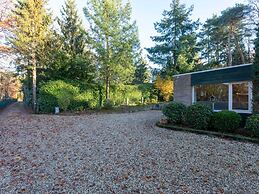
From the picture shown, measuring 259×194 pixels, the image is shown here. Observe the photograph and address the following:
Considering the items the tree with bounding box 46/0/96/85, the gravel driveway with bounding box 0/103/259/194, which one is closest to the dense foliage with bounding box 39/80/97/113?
the tree with bounding box 46/0/96/85

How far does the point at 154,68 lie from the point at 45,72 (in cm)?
1258

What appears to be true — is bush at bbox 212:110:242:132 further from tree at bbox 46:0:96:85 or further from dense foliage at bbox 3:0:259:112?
tree at bbox 46:0:96:85

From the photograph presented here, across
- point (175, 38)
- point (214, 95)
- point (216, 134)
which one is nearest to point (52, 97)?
point (214, 95)

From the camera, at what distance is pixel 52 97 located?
14898 millimetres

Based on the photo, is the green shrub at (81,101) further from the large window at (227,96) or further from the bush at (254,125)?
the bush at (254,125)

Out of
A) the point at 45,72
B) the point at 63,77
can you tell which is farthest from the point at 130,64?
the point at 45,72

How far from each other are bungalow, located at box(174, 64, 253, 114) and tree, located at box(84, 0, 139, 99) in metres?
5.80

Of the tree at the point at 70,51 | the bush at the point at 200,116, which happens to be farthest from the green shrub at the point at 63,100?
the bush at the point at 200,116

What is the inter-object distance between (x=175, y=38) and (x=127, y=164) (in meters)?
20.7

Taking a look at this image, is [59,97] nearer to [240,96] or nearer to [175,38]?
[240,96]

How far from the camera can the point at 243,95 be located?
934cm

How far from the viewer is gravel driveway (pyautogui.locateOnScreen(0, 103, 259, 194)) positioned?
132 inches

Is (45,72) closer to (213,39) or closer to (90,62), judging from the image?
Result: (90,62)

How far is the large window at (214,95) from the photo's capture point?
10.4 meters
